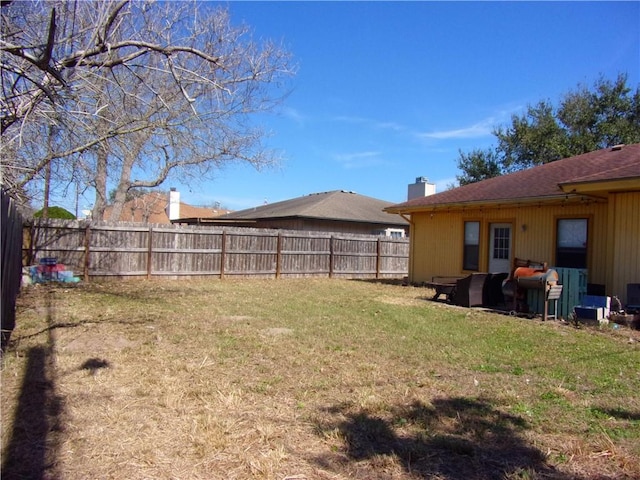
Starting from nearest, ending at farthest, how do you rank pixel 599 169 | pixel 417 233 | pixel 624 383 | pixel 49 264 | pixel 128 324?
1. pixel 624 383
2. pixel 128 324
3. pixel 599 169
4. pixel 49 264
5. pixel 417 233

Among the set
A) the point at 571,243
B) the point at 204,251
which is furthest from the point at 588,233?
the point at 204,251

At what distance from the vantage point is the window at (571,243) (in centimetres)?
1184

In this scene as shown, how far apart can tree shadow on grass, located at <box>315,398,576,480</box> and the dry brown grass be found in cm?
2

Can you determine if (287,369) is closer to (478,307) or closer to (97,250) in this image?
(478,307)

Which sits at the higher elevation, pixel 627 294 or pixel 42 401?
pixel 627 294

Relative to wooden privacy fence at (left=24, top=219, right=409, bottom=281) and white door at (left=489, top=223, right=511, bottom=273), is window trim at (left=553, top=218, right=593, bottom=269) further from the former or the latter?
wooden privacy fence at (left=24, top=219, right=409, bottom=281)

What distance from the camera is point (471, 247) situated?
15.0m

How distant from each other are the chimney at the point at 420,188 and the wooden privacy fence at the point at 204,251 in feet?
18.7

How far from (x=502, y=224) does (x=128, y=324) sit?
34.4 feet

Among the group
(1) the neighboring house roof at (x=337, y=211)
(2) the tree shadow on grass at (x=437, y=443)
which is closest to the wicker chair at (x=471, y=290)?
(2) the tree shadow on grass at (x=437, y=443)

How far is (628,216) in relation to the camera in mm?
9805

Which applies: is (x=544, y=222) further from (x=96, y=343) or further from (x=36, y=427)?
(x=36, y=427)

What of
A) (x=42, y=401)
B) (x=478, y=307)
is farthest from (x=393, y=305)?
(x=42, y=401)

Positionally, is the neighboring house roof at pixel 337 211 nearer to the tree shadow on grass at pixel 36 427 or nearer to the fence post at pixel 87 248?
the fence post at pixel 87 248
